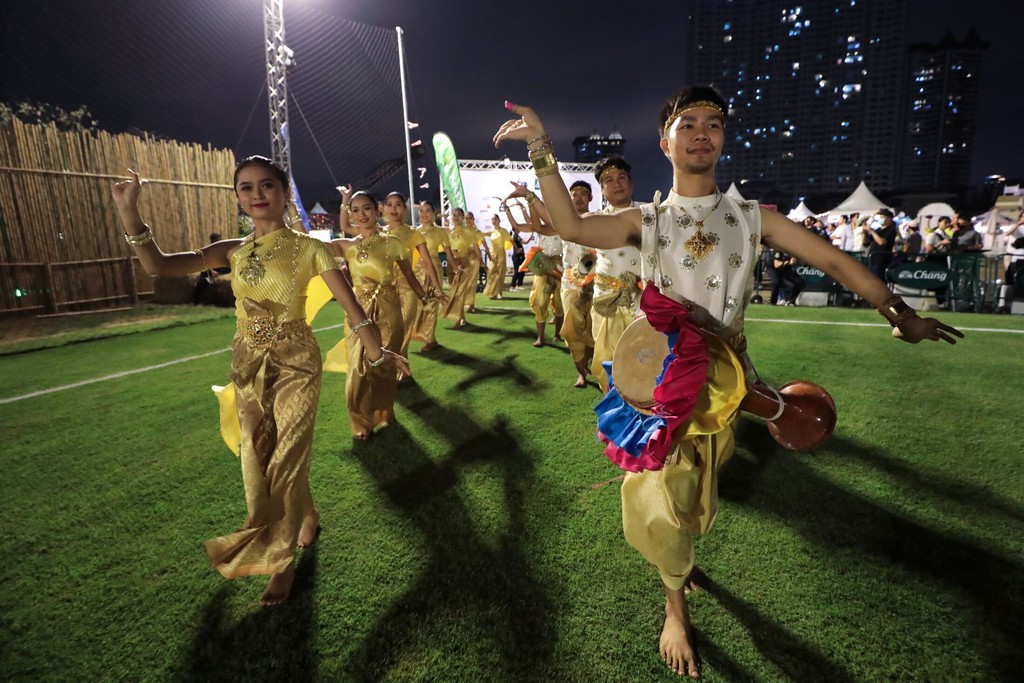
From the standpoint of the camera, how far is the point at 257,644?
2.15 m

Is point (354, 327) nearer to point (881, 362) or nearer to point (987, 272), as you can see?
point (881, 362)

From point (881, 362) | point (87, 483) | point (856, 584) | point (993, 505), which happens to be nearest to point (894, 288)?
point (881, 362)

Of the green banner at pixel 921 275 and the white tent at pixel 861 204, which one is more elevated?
the white tent at pixel 861 204

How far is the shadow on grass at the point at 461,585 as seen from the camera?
6.75 feet

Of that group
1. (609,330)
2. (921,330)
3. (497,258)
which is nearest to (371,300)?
(609,330)

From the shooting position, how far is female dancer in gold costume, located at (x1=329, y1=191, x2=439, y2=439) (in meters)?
4.27

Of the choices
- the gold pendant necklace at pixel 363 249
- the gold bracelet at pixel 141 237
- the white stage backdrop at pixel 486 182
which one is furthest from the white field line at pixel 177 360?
the white stage backdrop at pixel 486 182

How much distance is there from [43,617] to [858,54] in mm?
111788

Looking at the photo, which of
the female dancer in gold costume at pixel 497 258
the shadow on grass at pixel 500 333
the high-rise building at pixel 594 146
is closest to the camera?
the shadow on grass at pixel 500 333

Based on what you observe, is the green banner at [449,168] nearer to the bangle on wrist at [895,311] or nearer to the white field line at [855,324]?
the white field line at [855,324]

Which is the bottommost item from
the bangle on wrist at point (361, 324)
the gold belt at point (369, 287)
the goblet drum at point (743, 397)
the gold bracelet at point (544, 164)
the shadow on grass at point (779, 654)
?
the shadow on grass at point (779, 654)

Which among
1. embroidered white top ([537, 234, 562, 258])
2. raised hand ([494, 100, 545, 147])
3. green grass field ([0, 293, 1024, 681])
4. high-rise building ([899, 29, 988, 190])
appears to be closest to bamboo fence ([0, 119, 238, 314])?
green grass field ([0, 293, 1024, 681])

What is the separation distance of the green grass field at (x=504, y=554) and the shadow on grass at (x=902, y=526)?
1 centimetres

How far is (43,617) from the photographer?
7.54ft
